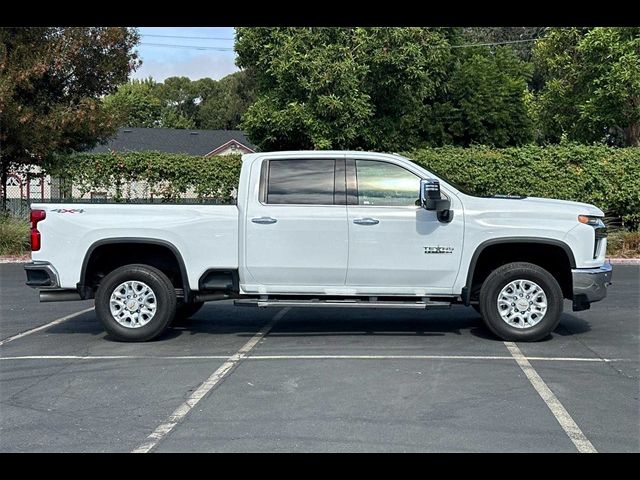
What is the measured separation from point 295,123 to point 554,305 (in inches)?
555

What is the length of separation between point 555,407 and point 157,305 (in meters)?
4.36

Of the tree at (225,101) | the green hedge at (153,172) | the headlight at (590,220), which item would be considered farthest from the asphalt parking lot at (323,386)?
the tree at (225,101)

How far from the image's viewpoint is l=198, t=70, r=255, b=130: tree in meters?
66.7

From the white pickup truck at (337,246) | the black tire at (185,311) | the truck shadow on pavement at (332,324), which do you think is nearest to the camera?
the white pickup truck at (337,246)

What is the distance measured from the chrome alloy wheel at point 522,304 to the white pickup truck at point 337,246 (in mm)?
11

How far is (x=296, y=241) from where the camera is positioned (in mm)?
8289

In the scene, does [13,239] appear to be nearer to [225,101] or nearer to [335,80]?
[335,80]

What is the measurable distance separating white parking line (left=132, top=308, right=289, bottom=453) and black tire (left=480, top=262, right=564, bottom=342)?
2.53 meters

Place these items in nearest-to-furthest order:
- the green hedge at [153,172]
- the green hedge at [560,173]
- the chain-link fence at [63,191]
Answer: the green hedge at [560,173]
the green hedge at [153,172]
the chain-link fence at [63,191]

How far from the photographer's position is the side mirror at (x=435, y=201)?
8.09 meters

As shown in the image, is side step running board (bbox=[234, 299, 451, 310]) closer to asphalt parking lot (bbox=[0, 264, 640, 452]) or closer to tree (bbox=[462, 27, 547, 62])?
asphalt parking lot (bbox=[0, 264, 640, 452])

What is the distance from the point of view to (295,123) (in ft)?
70.1

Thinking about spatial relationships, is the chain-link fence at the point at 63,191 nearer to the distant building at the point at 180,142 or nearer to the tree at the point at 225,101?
the distant building at the point at 180,142
